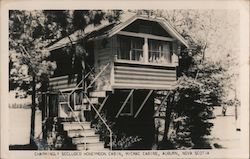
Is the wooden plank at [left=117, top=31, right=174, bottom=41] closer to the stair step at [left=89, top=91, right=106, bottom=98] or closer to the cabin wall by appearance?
the cabin wall

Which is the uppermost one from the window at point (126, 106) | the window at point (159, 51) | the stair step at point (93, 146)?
the window at point (159, 51)

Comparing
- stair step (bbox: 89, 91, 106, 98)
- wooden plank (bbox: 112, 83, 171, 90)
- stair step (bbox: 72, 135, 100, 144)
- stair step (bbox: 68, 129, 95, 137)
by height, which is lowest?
stair step (bbox: 72, 135, 100, 144)

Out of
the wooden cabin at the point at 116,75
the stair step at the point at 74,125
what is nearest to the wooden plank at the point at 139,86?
the wooden cabin at the point at 116,75

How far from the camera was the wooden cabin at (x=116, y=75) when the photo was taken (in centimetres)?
102

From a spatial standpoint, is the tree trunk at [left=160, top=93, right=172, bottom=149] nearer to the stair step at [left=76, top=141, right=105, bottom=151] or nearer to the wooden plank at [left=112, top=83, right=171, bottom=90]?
the wooden plank at [left=112, top=83, right=171, bottom=90]

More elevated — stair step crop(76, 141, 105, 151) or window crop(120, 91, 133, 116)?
window crop(120, 91, 133, 116)

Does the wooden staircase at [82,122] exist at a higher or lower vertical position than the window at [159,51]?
lower

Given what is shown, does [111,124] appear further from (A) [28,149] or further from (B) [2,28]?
(B) [2,28]

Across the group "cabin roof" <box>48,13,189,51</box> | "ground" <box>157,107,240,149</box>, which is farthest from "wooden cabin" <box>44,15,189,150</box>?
"ground" <box>157,107,240,149</box>

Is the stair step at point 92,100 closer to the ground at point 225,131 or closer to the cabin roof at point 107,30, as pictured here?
the cabin roof at point 107,30

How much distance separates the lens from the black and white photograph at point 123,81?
1.02 m

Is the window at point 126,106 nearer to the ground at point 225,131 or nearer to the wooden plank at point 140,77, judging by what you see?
the wooden plank at point 140,77

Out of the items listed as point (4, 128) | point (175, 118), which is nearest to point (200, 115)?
point (175, 118)

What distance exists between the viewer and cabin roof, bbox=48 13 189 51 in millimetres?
1022
